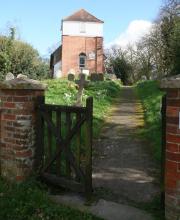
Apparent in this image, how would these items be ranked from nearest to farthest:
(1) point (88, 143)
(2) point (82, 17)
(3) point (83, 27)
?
(1) point (88, 143)
(3) point (83, 27)
(2) point (82, 17)

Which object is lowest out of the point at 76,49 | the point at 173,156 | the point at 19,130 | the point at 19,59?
the point at 173,156

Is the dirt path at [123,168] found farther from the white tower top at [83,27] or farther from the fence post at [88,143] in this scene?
the white tower top at [83,27]

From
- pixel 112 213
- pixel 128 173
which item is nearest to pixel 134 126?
pixel 128 173

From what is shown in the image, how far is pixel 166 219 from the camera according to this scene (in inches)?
194

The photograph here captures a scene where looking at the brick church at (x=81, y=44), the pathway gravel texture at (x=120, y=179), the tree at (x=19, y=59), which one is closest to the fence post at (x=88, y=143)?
the pathway gravel texture at (x=120, y=179)

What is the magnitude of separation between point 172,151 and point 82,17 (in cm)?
5460

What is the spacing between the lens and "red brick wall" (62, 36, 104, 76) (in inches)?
2212

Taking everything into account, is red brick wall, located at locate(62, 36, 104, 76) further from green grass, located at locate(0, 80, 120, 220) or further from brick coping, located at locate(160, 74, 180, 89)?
brick coping, located at locate(160, 74, 180, 89)

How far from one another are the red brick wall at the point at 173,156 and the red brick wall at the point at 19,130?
2467 millimetres

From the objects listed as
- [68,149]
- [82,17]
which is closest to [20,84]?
[68,149]

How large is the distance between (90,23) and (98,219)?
53.3 metres

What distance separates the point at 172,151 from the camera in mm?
4801

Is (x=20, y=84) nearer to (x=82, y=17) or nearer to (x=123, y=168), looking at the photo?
(x=123, y=168)

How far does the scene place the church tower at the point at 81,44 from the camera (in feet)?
184
